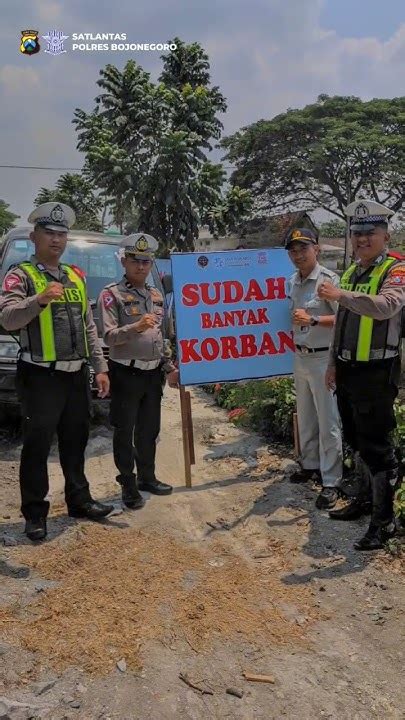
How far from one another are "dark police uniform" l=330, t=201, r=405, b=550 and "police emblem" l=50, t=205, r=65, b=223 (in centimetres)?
179

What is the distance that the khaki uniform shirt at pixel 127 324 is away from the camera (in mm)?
4344

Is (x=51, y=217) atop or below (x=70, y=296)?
atop

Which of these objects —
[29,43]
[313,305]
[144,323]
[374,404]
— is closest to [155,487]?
[144,323]

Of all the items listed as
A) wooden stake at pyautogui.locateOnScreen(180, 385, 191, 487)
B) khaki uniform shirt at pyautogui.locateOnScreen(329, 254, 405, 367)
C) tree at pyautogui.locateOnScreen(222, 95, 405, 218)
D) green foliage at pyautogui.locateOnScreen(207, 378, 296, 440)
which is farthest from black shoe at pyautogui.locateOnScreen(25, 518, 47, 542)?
tree at pyautogui.locateOnScreen(222, 95, 405, 218)

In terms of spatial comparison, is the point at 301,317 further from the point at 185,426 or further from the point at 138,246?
the point at 185,426

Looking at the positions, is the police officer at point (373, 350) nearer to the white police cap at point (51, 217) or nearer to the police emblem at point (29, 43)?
the white police cap at point (51, 217)

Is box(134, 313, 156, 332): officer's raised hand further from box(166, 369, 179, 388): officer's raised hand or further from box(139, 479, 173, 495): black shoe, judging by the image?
box(139, 479, 173, 495): black shoe

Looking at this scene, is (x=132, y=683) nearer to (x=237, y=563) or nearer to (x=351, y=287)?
(x=237, y=563)

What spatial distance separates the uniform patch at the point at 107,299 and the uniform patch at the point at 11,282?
74cm

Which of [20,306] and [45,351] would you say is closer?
[20,306]

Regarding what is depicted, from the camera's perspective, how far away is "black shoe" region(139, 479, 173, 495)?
16.1 feet

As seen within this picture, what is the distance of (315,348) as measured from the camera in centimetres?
462

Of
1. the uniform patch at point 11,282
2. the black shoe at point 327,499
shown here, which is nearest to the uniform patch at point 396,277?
the black shoe at point 327,499

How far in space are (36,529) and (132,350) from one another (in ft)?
4.47
